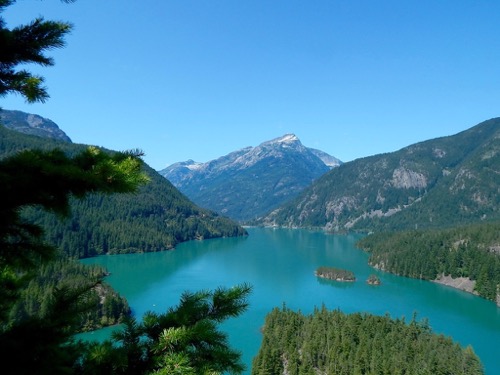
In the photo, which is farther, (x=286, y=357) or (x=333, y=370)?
(x=286, y=357)

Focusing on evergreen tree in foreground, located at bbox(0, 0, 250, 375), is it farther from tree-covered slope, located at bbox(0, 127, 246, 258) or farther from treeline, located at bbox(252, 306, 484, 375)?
tree-covered slope, located at bbox(0, 127, 246, 258)

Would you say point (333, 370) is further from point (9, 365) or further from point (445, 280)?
point (445, 280)

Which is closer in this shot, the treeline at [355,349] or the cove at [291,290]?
the treeline at [355,349]

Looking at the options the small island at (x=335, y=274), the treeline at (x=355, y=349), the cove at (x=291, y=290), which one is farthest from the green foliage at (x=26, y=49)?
the small island at (x=335, y=274)

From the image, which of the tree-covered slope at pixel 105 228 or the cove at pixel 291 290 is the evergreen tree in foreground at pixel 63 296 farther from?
the tree-covered slope at pixel 105 228

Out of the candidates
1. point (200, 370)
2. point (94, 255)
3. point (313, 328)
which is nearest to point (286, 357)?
point (313, 328)

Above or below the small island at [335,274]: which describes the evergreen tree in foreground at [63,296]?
above
